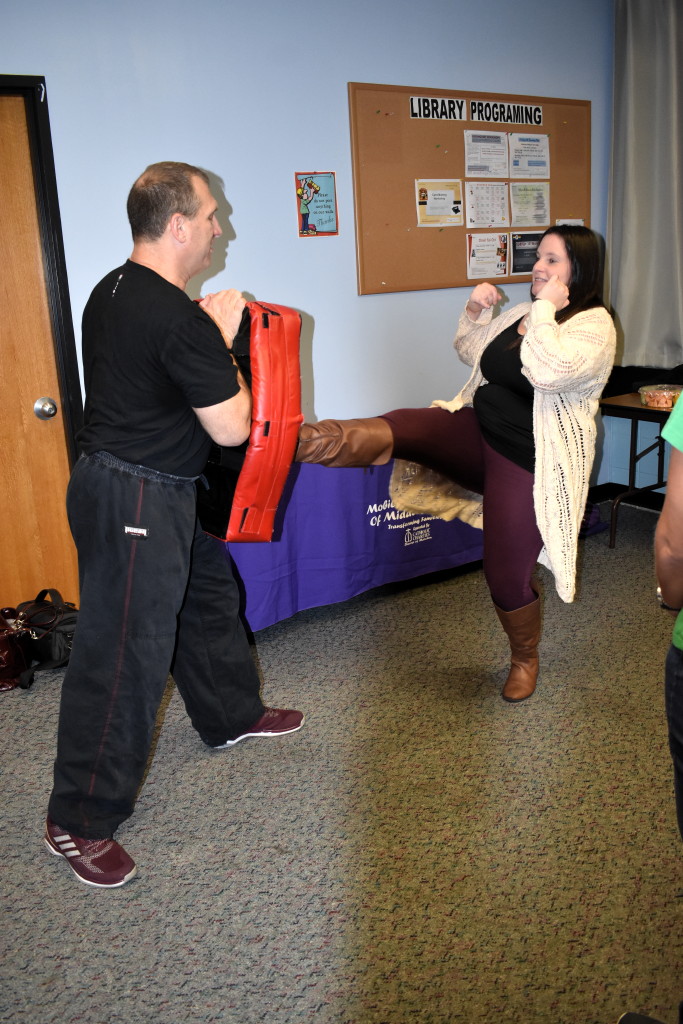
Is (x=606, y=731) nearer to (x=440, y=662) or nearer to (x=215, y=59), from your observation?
(x=440, y=662)

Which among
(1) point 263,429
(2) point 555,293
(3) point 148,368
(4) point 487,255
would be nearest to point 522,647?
(2) point 555,293

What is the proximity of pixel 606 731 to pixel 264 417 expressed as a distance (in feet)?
4.72

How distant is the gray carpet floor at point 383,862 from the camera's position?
166 cm

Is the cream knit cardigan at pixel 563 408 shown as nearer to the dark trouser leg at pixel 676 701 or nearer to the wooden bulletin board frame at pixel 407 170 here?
the wooden bulletin board frame at pixel 407 170

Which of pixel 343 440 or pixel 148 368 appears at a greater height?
pixel 148 368

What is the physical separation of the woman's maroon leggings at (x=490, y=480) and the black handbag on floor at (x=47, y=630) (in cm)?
141

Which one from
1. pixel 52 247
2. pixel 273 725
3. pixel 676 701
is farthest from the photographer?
pixel 52 247

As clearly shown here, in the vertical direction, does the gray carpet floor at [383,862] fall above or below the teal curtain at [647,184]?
below

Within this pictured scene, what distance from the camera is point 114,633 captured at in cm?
193

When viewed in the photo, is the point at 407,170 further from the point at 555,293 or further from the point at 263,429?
the point at 263,429

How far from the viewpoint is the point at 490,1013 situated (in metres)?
1.59

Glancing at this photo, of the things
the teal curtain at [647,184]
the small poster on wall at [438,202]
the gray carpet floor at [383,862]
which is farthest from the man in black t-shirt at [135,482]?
the teal curtain at [647,184]

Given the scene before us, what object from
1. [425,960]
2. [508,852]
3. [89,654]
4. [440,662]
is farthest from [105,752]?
[440,662]

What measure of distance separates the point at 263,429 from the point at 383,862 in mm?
1096
